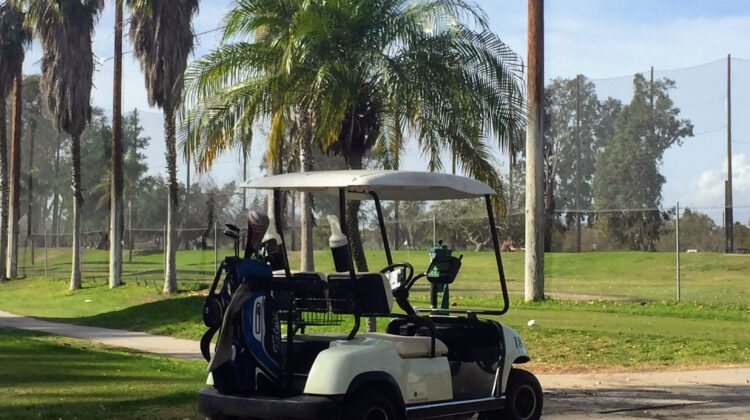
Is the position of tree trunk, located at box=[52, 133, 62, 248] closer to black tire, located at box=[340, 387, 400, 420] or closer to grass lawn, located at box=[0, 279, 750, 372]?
grass lawn, located at box=[0, 279, 750, 372]

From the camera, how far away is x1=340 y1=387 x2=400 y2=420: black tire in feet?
27.3

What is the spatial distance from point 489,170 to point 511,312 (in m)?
5.57

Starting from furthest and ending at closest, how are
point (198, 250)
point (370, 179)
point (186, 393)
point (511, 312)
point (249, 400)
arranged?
point (198, 250) → point (511, 312) → point (186, 393) → point (370, 179) → point (249, 400)

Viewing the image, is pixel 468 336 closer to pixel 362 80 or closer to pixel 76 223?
pixel 362 80

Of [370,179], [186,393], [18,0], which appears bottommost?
[186,393]

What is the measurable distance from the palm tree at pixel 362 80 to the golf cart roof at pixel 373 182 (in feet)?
16.7

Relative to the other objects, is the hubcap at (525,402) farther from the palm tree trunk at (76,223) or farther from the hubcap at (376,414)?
the palm tree trunk at (76,223)

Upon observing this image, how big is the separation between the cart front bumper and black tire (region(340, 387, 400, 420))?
0.11m

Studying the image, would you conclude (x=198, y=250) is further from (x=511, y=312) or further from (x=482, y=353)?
(x=482, y=353)

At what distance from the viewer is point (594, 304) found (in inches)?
925

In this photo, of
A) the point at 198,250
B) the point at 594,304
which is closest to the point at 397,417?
the point at 594,304

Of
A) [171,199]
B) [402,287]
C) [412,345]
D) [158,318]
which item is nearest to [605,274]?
[171,199]

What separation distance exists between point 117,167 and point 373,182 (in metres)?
28.5

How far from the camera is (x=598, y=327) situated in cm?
1914
